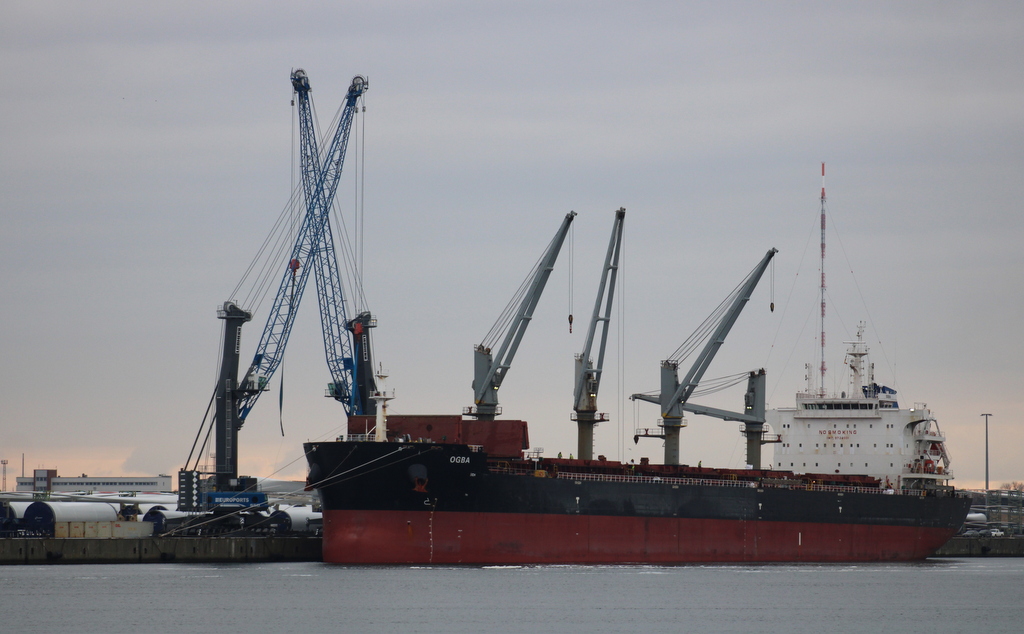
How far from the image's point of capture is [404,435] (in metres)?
44.9

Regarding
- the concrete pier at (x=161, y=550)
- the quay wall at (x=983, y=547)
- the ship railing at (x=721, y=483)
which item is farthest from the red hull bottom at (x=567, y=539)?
the quay wall at (x=983, y=547)

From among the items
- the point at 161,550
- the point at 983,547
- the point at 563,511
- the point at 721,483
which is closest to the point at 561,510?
the point at 563,511

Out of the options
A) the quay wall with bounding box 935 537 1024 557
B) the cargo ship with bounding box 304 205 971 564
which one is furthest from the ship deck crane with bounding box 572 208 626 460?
the quay wall with bounding box 935 537 1024 557

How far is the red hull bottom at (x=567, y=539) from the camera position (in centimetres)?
4322

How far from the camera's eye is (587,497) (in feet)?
150

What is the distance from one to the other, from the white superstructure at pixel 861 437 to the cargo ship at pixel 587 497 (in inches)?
13.3

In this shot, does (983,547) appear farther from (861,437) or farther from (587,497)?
(587,497)

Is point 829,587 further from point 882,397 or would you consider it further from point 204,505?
point 204,505

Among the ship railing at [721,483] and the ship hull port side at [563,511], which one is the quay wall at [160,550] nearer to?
the ship hull port side at [563,511]

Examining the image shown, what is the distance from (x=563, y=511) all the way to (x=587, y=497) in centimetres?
110

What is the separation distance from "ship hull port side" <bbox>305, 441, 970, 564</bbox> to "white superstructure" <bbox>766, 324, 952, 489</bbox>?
413 centimetres

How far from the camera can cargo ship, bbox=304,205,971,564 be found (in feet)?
142

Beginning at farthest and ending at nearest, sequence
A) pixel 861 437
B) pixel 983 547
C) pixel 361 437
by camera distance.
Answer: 1. pixel 983 547
2. pixel 861 437
3. pixel 361 437

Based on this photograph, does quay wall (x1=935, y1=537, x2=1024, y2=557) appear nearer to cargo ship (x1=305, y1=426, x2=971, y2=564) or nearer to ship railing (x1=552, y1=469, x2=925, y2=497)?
ship railing (x1=552, y1=469, x2=925, y2=497)
